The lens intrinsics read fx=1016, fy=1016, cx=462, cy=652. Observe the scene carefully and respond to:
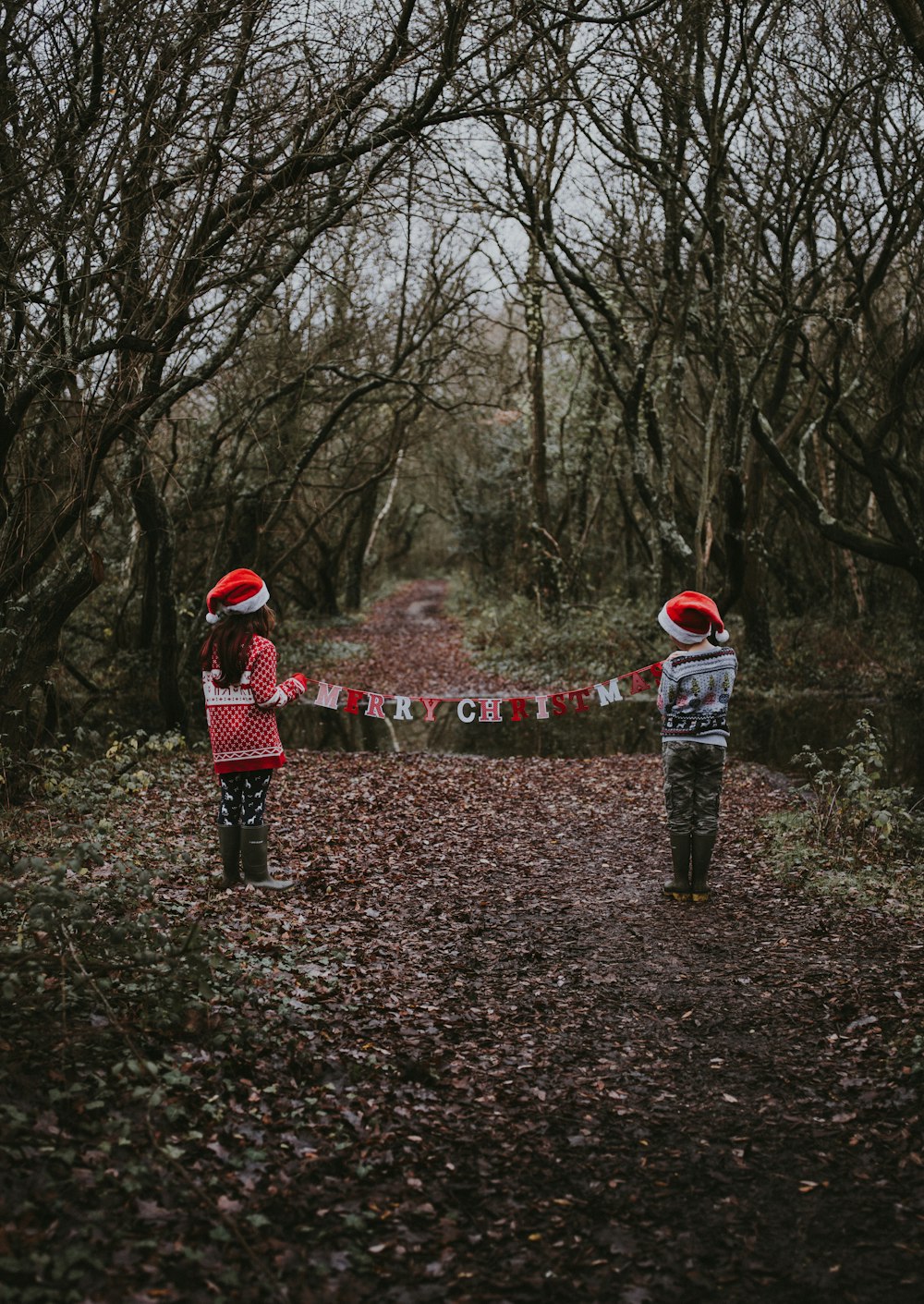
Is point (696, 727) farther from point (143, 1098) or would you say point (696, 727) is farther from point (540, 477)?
point (540, 477)

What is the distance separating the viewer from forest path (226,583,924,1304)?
332 cm

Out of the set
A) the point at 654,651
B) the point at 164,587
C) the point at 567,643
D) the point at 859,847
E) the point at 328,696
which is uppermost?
the point at 164,587

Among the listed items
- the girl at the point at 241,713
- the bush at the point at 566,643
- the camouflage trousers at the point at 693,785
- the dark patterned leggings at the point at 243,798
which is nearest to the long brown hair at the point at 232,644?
the girl at the point at 241,713

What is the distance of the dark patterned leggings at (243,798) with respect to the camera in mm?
6707

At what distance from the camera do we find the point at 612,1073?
4629 millimetres

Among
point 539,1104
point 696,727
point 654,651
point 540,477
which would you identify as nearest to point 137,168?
point 696,727

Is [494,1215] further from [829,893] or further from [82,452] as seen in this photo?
[82,452]

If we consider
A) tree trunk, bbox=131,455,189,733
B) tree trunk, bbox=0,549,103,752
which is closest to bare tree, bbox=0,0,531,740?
tree trunk, bbox=0,549,103,752

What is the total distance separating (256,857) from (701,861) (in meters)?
3.04

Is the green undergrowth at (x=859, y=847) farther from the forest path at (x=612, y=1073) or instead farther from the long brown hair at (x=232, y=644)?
the long brown hair at (x=232, y=644)

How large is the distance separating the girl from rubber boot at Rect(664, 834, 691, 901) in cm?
277

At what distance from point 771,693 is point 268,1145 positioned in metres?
15.7

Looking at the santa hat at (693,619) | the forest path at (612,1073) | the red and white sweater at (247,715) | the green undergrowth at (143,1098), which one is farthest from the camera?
the santa hat at (693,619)

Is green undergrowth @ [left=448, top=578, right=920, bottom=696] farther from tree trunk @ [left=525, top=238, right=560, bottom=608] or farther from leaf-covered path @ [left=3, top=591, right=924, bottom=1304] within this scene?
leaf-covered path @ [left=3, top=591, right=924, bottom=1304]
